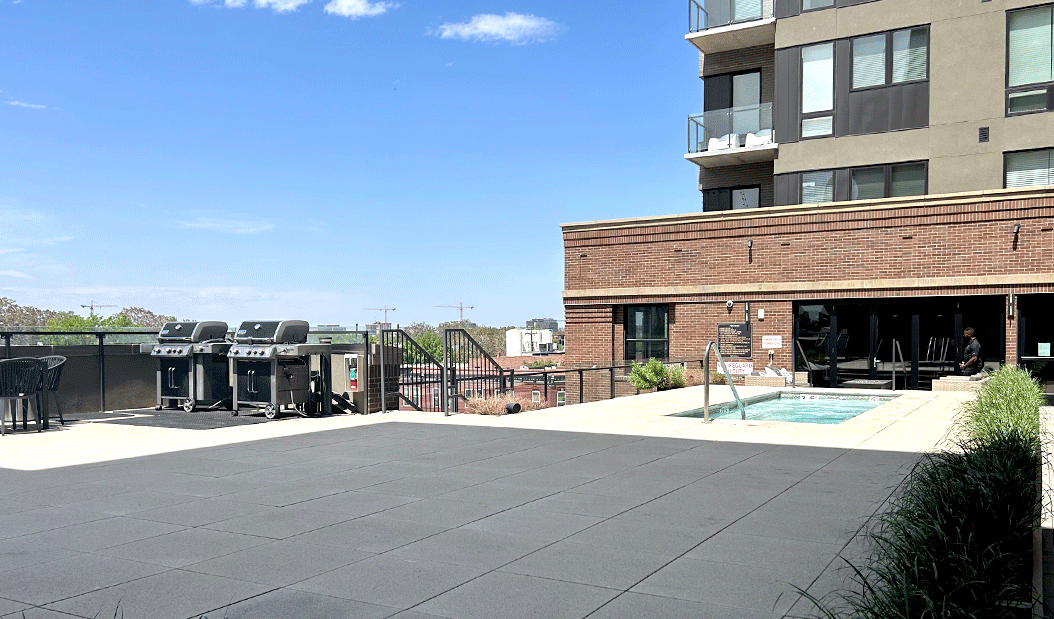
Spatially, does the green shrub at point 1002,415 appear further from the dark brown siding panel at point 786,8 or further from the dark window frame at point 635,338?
the dark brown siding panel at point 786,8

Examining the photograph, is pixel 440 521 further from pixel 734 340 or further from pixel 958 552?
pixel 734 340

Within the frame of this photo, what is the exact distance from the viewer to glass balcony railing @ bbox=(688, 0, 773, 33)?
24109mm

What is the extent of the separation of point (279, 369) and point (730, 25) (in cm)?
1733

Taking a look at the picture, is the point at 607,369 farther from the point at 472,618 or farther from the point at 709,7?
the point at 472,618

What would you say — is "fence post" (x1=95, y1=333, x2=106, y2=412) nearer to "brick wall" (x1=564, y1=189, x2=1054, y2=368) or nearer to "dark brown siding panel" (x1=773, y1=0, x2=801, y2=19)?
"brick wall" (x1=564, y1=189, x2=1054, y2=368)

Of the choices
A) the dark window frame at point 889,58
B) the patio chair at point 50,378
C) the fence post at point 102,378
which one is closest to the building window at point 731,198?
the dark window frame at point 889,58

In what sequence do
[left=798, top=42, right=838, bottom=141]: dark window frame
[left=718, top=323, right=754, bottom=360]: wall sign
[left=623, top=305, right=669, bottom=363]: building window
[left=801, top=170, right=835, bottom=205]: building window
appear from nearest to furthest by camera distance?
1. [left=718, top=323, right=754, bottom=360]: wall sign
2. [left=798, top=42, right=838, bottom=141]: dark window frame
3. [left=801, top=170, right=835, bottom=205]: building window
4. [left=623, top=305, right=669, bottom=363]: building window

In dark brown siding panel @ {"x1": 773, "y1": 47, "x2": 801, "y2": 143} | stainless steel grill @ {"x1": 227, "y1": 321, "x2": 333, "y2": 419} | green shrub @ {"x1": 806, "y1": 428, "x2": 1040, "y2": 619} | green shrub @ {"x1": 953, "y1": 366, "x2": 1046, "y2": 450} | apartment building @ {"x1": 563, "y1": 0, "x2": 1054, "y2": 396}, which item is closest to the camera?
green shrub @ {"x1": 806, "y1": 428, "x2": 1040, "y2": 619}

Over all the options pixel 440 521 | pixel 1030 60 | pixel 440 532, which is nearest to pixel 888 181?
pixel 1030 60

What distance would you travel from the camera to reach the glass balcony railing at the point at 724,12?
79.1 ft

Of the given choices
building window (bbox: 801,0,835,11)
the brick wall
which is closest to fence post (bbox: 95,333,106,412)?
the brick wall

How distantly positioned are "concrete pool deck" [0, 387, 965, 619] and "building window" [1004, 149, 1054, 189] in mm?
12328

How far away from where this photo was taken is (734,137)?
79.9 ft

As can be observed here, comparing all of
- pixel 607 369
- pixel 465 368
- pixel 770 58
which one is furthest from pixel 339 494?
pixel 770 58
